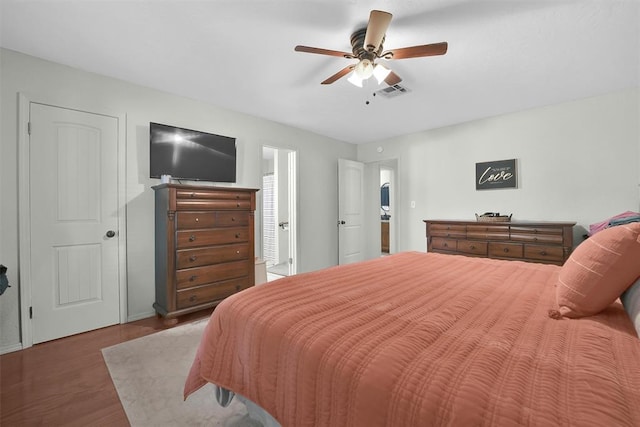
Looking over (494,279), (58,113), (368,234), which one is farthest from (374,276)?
(368,234)

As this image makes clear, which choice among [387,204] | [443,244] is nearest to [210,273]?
[443,244]

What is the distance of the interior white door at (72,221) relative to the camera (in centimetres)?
242

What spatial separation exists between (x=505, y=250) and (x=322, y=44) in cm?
315

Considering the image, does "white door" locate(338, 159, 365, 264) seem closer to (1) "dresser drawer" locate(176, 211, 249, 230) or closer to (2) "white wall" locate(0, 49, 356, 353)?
(2) "white wall" locate(0, 49, 356, 353)

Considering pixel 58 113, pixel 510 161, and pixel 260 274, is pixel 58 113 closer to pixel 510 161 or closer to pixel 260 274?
pixel 260 274

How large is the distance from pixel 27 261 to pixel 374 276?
9.47ft

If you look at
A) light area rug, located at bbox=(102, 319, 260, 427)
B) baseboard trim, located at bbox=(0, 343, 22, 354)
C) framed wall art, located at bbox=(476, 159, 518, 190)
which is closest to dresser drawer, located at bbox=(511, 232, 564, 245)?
framed wall art, located at bbox=(476, 159, 518, 190)

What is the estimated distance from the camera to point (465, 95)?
3.27m

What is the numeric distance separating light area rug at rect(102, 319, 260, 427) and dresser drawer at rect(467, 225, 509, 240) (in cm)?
333

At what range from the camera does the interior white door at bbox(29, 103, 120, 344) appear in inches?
95.4

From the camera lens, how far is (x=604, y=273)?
1049mm

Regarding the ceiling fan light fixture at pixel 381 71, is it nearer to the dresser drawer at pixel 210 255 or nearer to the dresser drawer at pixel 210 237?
the dresser drawer at pixel 210 237

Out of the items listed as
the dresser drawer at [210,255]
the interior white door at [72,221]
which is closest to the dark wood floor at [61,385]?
the interior white door at [72,221]

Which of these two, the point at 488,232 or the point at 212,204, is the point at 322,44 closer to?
the point at 212,204
